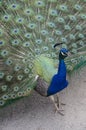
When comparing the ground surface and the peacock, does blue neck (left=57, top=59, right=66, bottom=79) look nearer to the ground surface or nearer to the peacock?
the peacock

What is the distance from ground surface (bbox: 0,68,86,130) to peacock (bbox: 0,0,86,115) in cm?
30

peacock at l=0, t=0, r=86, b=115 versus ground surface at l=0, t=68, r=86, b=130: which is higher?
peacock at l=0, t=0, r=86, b=115

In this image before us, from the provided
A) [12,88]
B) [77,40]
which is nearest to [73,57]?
[77,40]

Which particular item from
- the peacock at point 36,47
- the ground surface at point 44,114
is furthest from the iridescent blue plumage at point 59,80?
the ground surface at point 44,114

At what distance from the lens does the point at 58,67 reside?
227 cm

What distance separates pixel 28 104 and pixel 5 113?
0.76ft

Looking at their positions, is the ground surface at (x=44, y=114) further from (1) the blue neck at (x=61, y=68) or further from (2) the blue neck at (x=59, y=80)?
(1) the blue neck at (x=61, y=68)

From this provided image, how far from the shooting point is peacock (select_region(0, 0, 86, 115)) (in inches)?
90.5

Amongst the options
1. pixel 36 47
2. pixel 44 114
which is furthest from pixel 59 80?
pixel 44 114

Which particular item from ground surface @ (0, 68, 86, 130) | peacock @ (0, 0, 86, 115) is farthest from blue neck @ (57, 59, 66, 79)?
ground surface @ (0, 68, 86, 130)

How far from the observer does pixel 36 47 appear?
2.33 meters

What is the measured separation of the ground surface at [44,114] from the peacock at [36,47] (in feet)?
0.98

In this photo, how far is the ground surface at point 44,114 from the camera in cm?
257

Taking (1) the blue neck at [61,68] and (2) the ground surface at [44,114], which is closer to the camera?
(1) the blue neck at [61,68]
